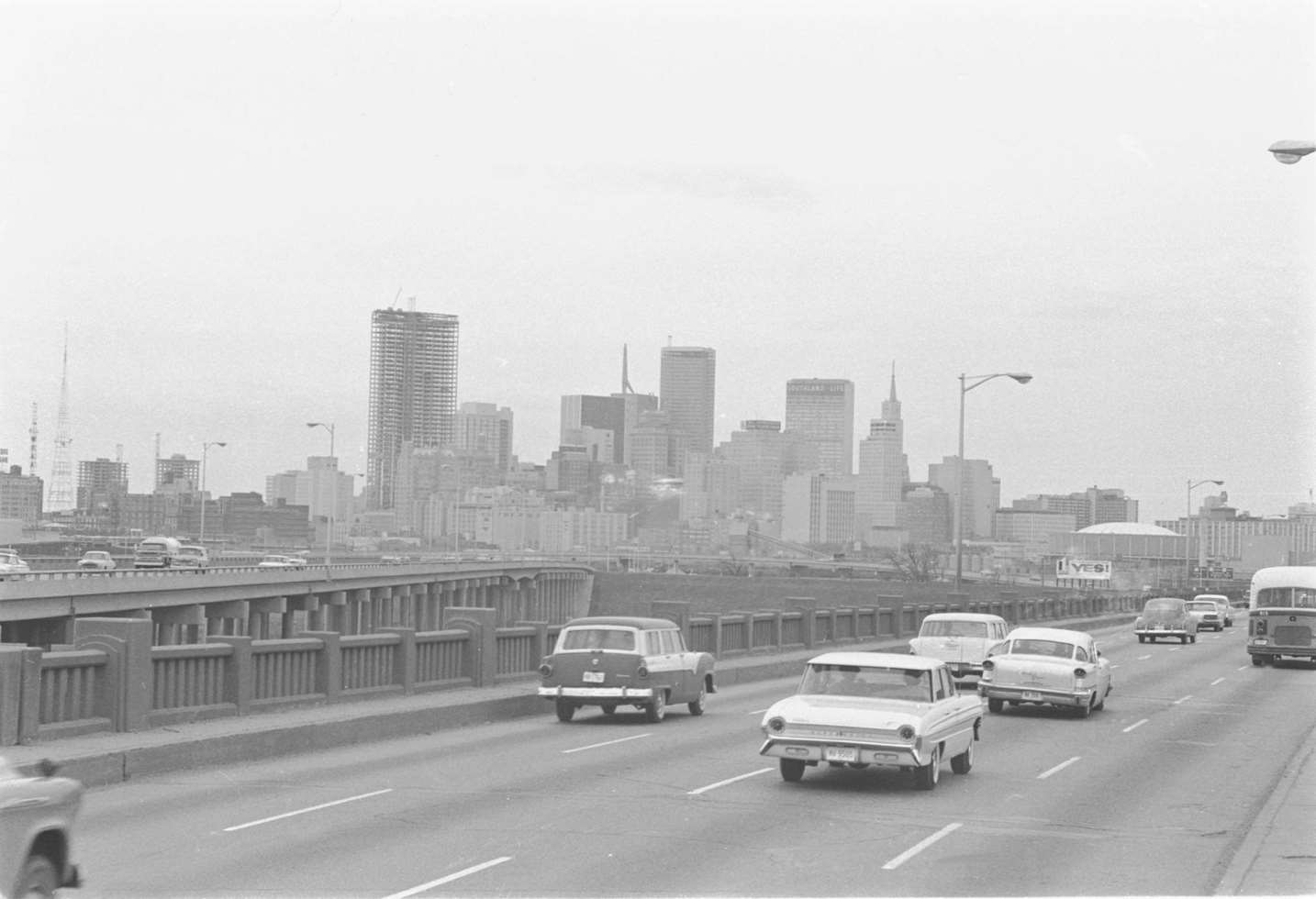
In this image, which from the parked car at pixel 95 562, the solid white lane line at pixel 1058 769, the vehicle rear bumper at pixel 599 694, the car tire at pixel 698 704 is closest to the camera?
the solid white lane line at pixel 1058 769

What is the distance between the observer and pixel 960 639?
112 ft

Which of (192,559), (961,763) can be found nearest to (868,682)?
(961,763)

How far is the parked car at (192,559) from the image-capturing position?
103 meters

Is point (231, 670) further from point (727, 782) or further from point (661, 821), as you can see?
point (661, 821)

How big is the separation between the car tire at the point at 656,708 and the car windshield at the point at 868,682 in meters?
6.90

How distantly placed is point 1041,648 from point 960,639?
19.6 ft

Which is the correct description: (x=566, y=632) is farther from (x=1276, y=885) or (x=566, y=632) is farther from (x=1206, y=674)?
(x=1206, y=674)

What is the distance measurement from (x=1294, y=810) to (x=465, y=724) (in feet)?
37.2

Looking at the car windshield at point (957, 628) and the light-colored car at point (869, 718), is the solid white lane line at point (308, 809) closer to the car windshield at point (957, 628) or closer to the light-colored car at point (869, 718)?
the light-colored car at point (869, 718)

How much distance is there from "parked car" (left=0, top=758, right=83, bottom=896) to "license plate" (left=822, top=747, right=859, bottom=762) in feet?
30.6

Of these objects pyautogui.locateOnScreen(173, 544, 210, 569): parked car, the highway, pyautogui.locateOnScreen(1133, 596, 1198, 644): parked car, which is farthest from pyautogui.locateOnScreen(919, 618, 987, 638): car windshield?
pyautogui.locateOnScreen(173, 544, 210, 569): parked car

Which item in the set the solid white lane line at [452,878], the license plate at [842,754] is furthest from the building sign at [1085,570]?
the solid white lane line at [452,878]

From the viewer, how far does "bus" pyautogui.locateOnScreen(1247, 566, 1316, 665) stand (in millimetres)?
44312

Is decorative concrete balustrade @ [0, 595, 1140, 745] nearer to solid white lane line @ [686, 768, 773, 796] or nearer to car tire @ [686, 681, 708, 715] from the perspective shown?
car tire @ [686, 681, 708, 715]
